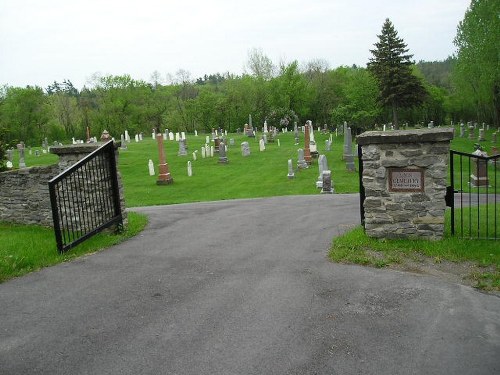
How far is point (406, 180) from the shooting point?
7535mm

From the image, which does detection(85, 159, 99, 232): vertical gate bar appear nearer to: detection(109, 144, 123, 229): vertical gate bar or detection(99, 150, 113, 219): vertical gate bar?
detection(99, 150, 113, 219): vertical gate bar

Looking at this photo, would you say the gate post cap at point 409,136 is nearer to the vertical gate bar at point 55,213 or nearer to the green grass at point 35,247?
the green grass at point 35,247

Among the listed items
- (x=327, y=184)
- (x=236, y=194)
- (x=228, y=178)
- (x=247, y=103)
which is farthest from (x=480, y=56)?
(x=247, y=103)

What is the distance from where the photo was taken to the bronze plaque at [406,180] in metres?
7.48

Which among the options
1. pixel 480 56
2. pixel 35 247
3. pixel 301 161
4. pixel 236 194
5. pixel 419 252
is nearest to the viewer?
pixel 419 252

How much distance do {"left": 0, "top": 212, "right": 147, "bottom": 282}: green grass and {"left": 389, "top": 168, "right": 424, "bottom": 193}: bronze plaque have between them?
18.3 ft

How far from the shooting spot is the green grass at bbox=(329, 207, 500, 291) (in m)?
6.69

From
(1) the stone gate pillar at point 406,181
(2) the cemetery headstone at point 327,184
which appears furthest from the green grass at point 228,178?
(1) the stone gate pillar at point 406,181

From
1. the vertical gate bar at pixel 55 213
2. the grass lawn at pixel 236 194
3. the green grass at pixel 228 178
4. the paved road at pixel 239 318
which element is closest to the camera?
the paved road at pixel 239 318

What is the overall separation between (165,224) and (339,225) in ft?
14.1

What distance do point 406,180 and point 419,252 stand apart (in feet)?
4.13

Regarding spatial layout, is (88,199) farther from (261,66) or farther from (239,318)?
(261,66)

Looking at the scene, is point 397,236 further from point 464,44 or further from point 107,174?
point 464,44

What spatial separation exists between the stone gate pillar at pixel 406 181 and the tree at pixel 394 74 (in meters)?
38.6
